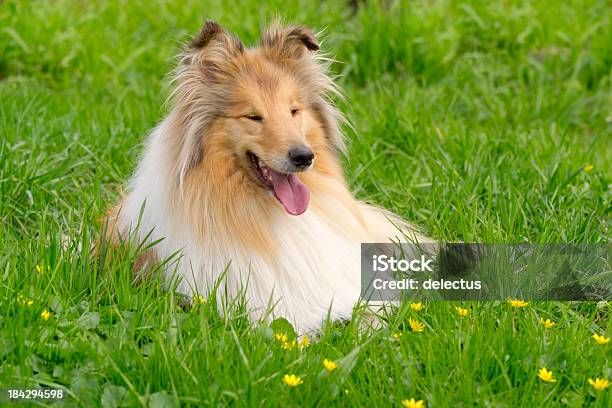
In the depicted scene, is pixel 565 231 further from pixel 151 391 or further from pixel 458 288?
pixel 151 391

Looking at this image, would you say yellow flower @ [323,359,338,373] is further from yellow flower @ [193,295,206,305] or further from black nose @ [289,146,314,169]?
black nose @ [289,146,314,169]

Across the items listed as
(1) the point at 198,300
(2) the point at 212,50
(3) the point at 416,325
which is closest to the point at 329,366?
(3) the point at 416,325

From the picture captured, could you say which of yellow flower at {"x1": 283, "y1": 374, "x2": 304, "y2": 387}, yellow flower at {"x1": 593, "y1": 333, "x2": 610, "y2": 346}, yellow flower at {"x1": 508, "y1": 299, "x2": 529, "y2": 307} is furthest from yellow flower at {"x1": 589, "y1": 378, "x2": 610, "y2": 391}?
yellow flower at {"x1": 283, "y1": 374, "x2": 304, "y2": 387}

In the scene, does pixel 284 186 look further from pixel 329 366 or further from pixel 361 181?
pixel 361 181

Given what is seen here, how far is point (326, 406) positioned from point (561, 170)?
2.70 metres

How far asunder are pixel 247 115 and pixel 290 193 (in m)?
0.41

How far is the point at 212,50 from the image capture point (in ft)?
12.3

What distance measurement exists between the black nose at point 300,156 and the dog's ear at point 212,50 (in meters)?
0.55

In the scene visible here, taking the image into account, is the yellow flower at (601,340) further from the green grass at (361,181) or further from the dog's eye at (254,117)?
the dog's eye at (254,117)

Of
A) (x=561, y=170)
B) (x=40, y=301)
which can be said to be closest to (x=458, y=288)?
(x=561, y=170)

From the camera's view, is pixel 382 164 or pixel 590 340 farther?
pixel 382 164

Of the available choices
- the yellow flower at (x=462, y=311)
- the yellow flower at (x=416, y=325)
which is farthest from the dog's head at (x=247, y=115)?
the yellow flower at (x=462, y=311)

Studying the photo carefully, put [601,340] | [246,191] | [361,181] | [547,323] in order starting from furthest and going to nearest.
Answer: [361,181]
[246,191]
[547,323]
[601,340]

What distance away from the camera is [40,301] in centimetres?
329
